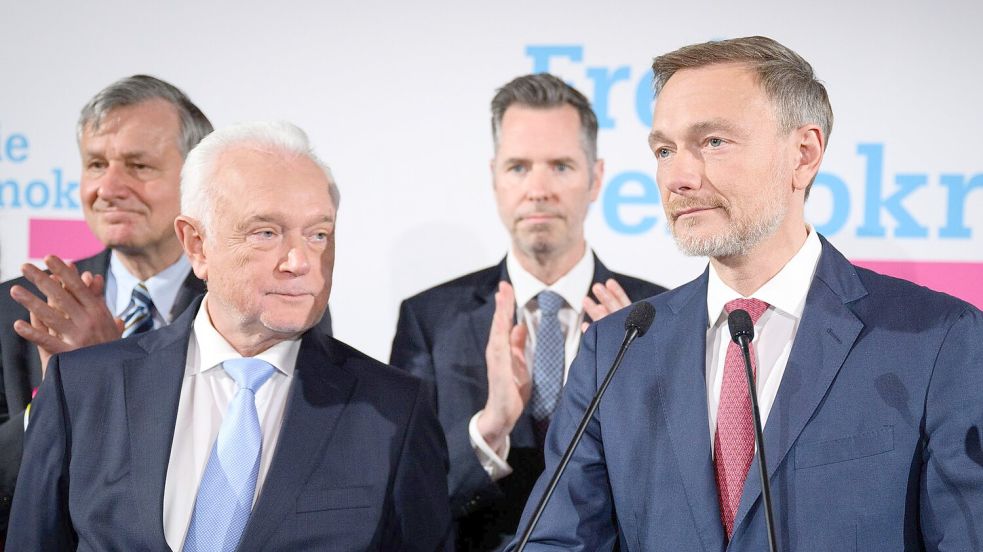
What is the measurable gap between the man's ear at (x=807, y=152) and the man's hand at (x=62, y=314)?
1.90m

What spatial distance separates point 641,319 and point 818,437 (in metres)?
0.39

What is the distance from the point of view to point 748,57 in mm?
2244

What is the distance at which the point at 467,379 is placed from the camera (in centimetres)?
326

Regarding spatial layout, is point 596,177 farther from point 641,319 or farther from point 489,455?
point 641,319

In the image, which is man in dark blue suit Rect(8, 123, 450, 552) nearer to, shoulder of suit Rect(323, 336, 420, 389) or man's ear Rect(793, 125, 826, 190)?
shoulder of suit Rect(323, 336, 420, 389)

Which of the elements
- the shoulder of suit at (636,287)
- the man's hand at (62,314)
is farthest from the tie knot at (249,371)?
the shoulder of suit at (636,287)

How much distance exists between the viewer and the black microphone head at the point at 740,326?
1.89 metres

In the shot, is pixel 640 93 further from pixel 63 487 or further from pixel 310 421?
pixel 63 487

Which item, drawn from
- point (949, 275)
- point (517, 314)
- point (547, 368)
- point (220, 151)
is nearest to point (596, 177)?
point (517, 314)

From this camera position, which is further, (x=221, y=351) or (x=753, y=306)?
(x=221, y=351)

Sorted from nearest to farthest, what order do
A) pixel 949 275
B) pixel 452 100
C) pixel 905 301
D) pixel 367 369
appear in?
pixel 905 301 → pixel 367 369 → pixel 949 275 → pixel 452 100

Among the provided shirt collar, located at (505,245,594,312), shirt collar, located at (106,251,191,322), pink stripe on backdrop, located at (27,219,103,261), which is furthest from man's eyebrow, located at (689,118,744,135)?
pink stripe on backdrop, located at (27,219,103,261)

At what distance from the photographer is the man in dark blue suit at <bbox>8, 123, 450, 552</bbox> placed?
2248 millimetres

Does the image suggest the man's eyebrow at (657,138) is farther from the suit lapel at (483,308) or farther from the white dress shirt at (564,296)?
the suit lapel at (483,308)
